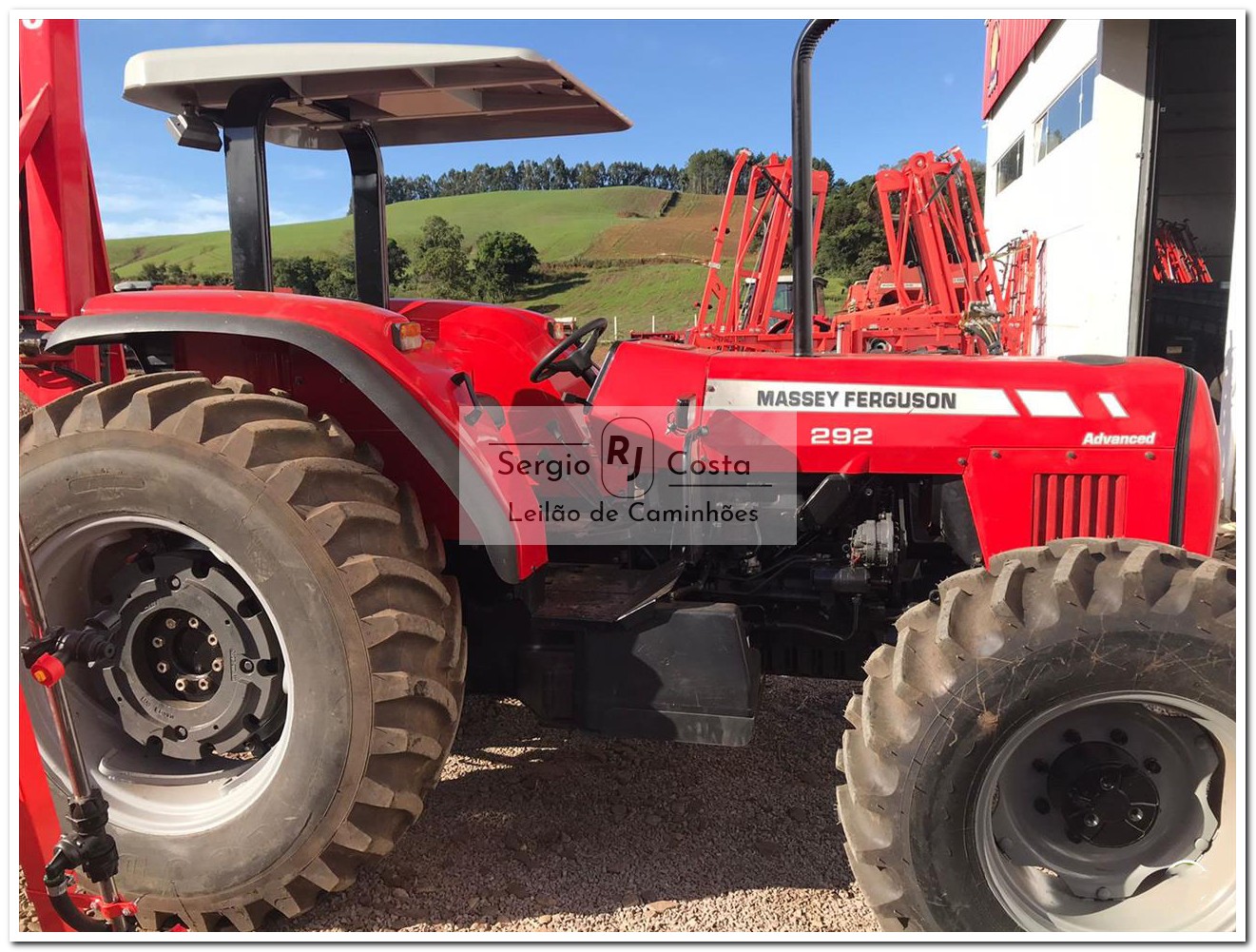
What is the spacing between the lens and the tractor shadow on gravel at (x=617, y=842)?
2.29 m

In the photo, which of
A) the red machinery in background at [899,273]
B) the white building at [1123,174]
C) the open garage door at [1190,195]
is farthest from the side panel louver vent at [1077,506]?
the red machinery in background at [899,273]

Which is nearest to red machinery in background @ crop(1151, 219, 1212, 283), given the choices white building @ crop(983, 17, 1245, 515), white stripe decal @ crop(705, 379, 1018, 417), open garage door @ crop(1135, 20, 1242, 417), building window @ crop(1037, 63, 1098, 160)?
open garage door @ crop(1135, 20, 1242, 417)

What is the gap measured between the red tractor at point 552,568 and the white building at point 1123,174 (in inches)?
34.5

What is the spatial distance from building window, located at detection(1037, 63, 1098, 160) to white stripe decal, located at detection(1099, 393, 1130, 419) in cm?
1040

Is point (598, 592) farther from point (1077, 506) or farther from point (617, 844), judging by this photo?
point (1077, 506)

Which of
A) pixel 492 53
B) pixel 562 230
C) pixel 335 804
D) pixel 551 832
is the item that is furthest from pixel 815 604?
pixel 562 230

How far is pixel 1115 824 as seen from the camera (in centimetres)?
206

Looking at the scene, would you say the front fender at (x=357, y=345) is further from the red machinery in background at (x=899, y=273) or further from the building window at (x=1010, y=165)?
the building window at (x=1010, y=165)

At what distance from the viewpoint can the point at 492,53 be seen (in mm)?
2094

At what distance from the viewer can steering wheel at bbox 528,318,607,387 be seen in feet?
8.41

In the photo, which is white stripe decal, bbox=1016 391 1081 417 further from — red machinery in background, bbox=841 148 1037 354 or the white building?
red machinery in background, bbox=841 148 1037 354

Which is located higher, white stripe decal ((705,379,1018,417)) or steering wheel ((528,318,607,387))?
steering wheel ((528,318,607,387))

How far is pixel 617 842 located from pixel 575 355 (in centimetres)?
144

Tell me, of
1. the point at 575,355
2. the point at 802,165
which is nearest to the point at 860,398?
the point at 802,165
